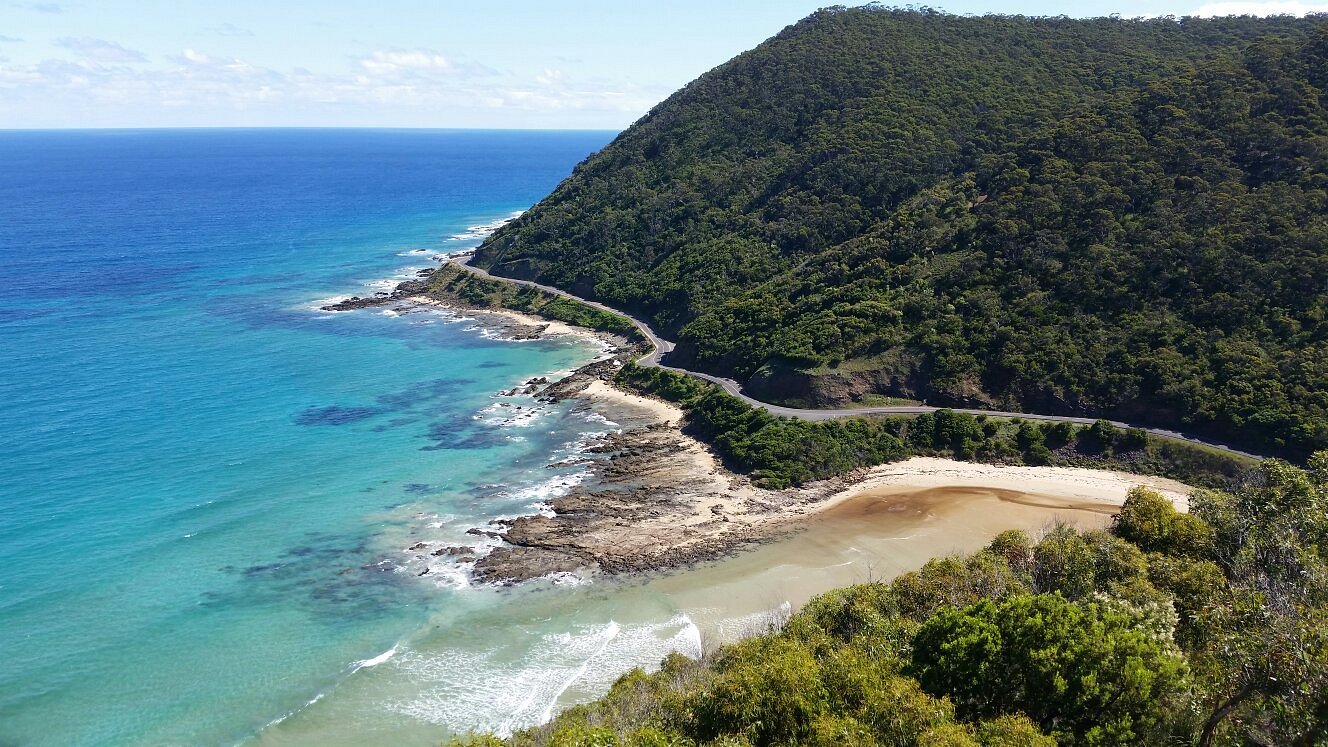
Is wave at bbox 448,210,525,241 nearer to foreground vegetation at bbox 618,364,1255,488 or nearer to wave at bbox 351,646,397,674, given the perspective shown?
foreground vegetation at bbox 618,364,1255,488

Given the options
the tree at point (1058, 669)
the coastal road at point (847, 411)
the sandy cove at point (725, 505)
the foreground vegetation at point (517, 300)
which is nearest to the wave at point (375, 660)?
the sandy cove at point (725, 505)

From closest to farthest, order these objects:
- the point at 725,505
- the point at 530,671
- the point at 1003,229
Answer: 1. the point at 530,671
2. the point at 725,505
3. the point at 1003,229

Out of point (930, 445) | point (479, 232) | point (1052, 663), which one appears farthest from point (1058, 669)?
point (479, 232)

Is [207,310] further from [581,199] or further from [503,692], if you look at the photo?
[503,692]

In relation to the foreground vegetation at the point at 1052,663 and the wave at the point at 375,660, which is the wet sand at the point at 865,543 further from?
the wave at the point at 375,660

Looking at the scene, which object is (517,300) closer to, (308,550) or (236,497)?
(236,497)

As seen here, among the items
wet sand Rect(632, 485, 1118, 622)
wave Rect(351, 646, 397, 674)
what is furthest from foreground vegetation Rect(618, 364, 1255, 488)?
wave Rect(351, 646, 397, 674)
